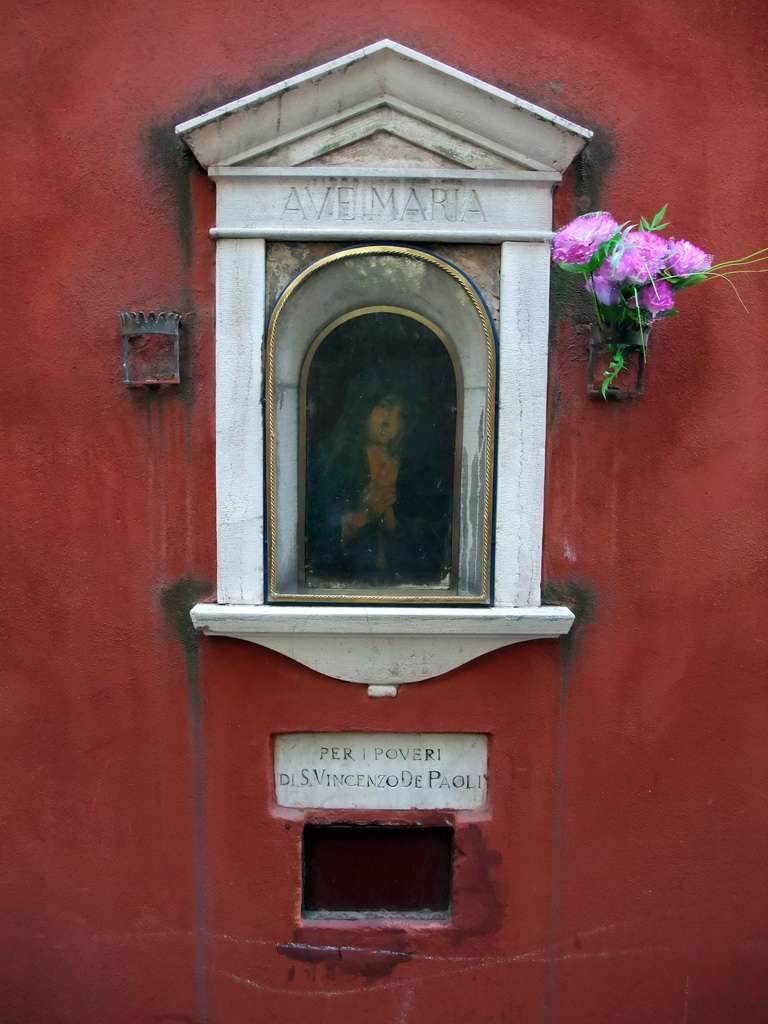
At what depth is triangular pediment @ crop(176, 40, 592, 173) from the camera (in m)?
A: 3.10

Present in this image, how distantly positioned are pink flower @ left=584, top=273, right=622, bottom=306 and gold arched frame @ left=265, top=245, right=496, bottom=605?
44 cm

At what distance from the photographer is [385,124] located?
3.21 metres

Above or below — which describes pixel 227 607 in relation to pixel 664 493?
below

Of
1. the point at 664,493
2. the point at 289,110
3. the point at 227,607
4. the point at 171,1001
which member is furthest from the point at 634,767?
the point at 289,110

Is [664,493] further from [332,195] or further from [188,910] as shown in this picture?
[188,910]

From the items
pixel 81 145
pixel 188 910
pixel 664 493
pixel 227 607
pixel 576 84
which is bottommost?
pixel 188 910

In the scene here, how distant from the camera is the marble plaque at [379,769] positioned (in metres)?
3.49

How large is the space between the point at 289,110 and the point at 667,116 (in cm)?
152

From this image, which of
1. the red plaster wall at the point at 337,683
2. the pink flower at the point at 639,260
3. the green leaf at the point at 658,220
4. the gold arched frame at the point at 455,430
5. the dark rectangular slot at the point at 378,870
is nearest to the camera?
the pink flower at the point at 639,260

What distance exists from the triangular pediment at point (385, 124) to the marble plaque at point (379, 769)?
7.87ft

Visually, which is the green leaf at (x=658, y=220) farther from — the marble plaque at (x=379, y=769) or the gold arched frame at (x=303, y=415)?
the marble plaque at (x=379, y=769)

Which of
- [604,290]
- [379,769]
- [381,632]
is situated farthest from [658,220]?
[379,769]

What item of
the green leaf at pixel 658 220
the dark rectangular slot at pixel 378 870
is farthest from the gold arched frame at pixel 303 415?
the dark rectangular slot at pixel 378 870

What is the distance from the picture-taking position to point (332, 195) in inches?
127
